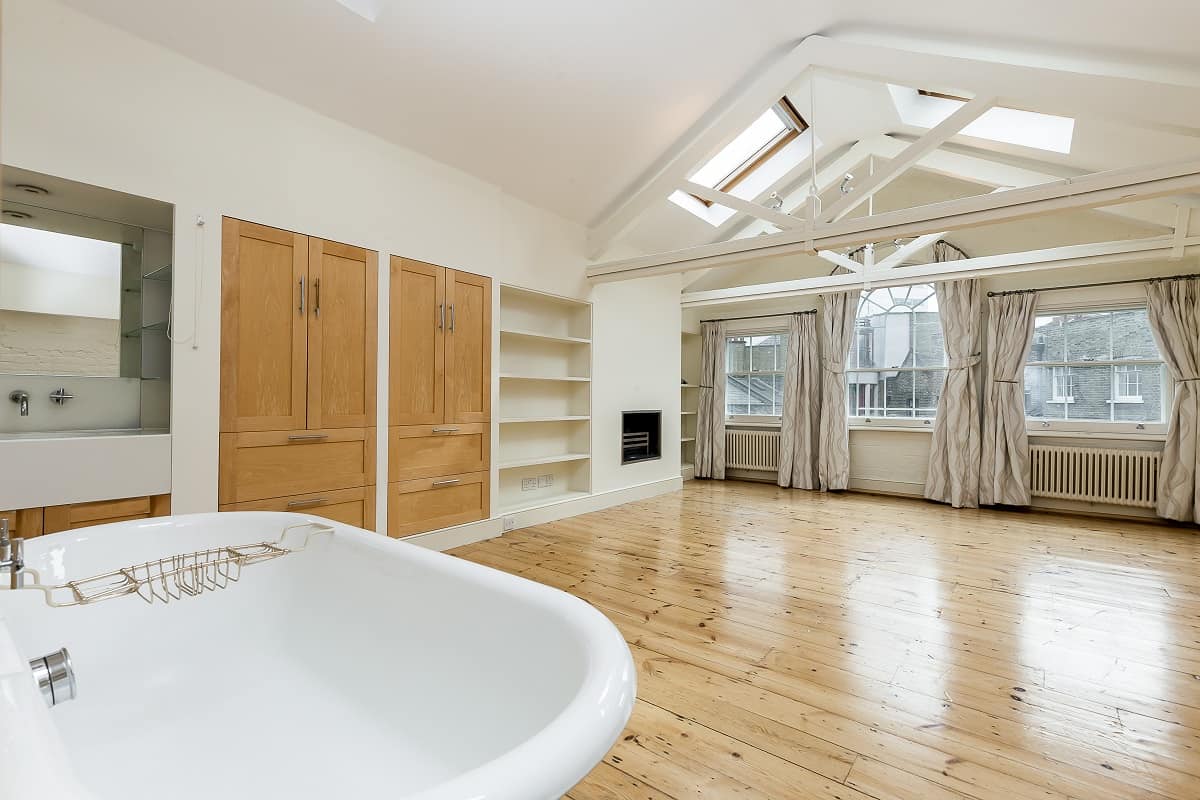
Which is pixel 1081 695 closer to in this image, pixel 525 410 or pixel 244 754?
pixel 244 754

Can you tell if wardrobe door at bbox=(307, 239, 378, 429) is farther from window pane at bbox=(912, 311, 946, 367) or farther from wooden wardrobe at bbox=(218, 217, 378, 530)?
window pane at bbox=(912, 311, 946, 367)

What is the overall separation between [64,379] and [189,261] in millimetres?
764

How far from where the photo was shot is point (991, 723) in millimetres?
1762

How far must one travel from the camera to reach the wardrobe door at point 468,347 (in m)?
3.88

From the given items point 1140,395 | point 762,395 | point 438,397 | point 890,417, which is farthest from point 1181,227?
point 438,397

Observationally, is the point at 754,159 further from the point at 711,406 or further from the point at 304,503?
the point at 304,503

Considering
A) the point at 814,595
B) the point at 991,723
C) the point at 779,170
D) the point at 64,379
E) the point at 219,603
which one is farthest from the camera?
the point at 779,170

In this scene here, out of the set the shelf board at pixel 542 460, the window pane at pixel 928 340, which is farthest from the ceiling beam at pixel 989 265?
the shelf board at pixel 542 460

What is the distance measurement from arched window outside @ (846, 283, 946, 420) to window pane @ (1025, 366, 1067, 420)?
2.46 ft

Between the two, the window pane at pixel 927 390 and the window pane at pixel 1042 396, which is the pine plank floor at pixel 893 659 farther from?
the window pane at pixel 927 390

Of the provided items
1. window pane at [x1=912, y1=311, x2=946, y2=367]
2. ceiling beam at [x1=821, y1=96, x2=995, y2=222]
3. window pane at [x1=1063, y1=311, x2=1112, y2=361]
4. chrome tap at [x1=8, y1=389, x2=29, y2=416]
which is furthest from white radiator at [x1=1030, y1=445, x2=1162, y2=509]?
chrome tap at [x1=8, y1=389, x2=29, y2=416]

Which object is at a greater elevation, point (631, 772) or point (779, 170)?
point (779, 170)

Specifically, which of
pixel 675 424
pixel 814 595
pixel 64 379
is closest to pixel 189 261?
pixel 64 379

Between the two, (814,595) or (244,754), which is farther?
(814,595)
